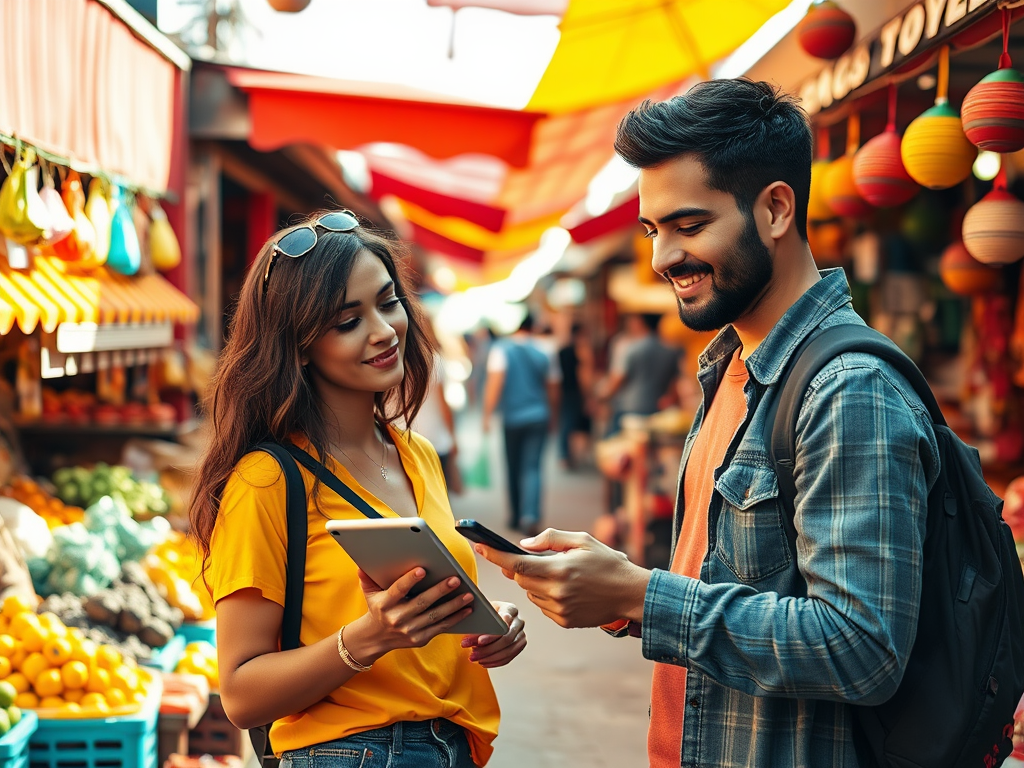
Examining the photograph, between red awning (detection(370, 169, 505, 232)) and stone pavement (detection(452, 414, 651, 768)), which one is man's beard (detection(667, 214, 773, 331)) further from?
red awning (detection(370, 169, 505, 232))

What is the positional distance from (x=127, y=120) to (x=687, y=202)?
3995mm

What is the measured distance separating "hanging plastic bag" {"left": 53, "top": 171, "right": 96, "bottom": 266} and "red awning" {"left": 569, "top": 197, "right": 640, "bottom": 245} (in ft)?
15.4

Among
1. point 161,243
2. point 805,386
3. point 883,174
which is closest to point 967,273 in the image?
point 883,174

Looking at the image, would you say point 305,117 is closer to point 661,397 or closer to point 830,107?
point 830,107

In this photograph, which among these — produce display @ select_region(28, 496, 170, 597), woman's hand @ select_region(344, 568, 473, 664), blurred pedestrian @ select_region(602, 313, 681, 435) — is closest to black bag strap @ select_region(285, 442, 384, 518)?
woman's hand @ select_region(344, 568, 473, 664)

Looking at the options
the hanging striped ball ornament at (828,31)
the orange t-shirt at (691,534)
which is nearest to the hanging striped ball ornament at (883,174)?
the hanging striped ball ornament at (828,31)

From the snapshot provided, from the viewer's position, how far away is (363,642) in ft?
5.65

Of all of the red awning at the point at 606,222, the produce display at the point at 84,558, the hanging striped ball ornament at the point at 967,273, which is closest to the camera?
the produce display at the point at 84,558

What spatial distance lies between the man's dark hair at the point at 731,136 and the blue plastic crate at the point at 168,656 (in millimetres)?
2712

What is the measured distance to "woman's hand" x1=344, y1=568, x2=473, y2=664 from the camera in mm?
1656

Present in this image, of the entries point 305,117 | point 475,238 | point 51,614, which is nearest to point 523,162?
point 305,117

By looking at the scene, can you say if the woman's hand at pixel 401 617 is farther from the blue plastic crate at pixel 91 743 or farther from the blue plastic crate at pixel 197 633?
the blue plastic crate at pixel 197 633

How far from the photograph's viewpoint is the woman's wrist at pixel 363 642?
171cm

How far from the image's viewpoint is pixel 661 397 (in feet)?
32.1
